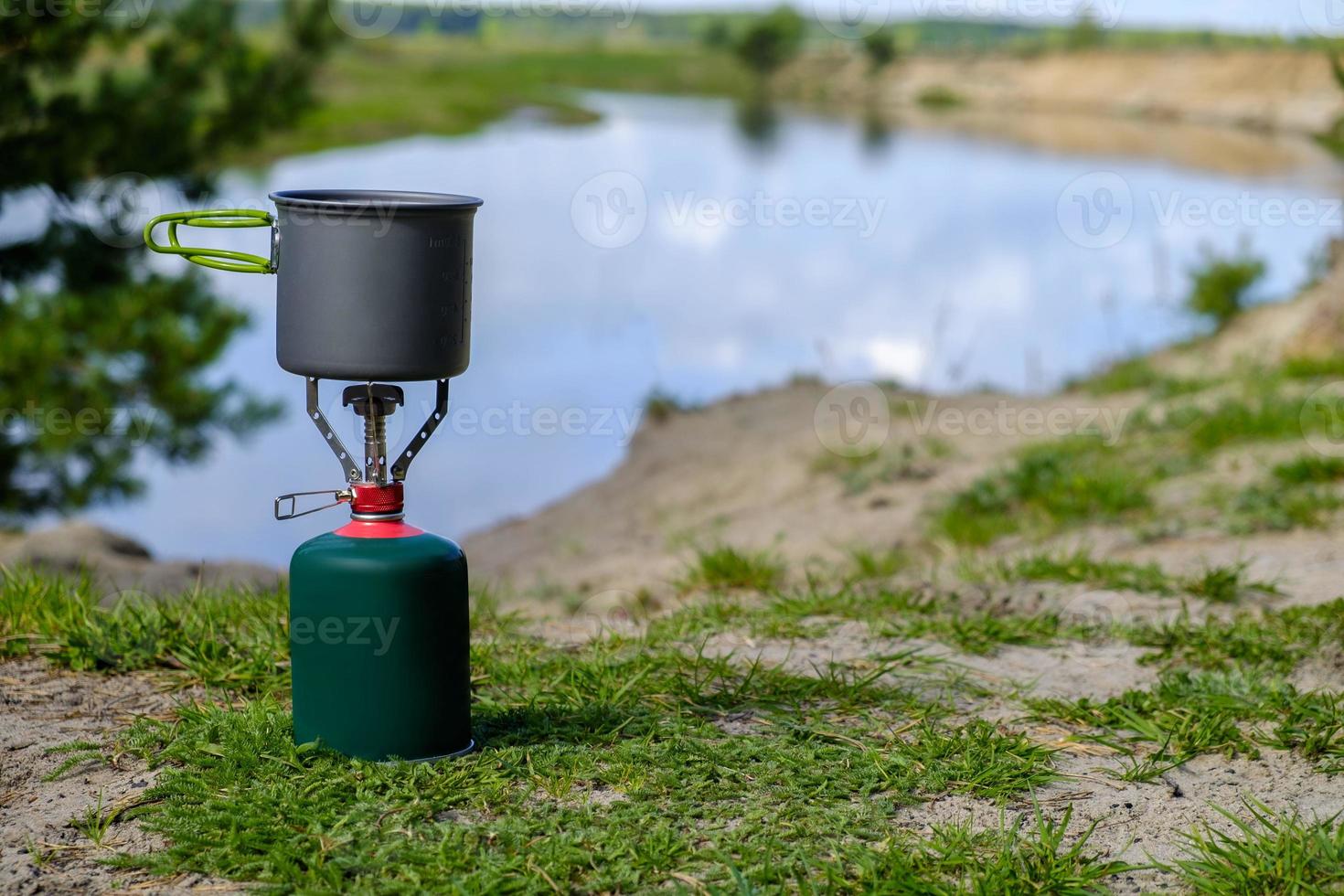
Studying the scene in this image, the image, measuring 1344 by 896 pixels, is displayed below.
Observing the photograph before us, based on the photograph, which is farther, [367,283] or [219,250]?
[219,250]

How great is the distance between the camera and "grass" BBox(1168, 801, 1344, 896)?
244 cm

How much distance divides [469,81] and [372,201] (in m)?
41.3

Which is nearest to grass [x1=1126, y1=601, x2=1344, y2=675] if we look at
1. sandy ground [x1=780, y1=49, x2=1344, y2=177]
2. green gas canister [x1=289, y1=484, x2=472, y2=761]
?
green gas canister [x1=289, y1=484, x2=472, y2=761]

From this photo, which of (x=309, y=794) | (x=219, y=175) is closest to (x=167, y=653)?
(x=309, y=794)

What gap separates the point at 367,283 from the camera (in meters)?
2.66

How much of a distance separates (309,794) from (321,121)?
1058 inches

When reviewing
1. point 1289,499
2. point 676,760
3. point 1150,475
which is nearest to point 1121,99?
point 1150,475

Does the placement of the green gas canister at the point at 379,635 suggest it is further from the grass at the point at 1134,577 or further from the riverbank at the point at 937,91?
the riverbank at the point at 937,91

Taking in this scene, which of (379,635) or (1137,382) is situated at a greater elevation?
(379,635)

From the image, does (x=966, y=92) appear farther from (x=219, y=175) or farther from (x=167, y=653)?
(x=167, y=653)

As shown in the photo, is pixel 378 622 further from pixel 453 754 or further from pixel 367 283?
pixel 367 283

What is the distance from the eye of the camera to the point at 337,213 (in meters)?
2.64

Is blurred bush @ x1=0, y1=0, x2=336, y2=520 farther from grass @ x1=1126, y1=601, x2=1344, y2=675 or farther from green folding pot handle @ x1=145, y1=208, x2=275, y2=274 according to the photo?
grass @ x1=1126, y1=601, x2=1344, y2=675

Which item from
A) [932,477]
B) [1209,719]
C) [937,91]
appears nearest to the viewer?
[1209,719]
